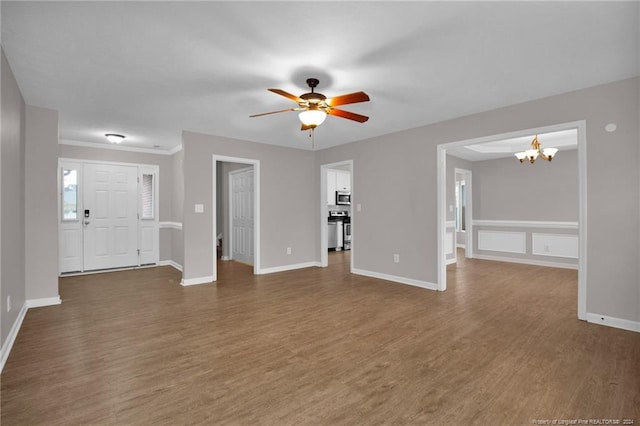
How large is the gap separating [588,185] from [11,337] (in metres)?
5.75

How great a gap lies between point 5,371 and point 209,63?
9.35ft

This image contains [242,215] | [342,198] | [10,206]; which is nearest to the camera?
[10,206]

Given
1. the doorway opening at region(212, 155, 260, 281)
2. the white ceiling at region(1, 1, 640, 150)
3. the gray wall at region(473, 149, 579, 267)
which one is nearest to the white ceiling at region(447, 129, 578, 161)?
the gray wall at region(473, 149, 579, 267)

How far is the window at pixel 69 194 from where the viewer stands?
18.7ft

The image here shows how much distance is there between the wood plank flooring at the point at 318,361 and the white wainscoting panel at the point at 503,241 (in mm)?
2709

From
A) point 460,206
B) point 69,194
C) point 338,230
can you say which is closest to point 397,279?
point 338,230

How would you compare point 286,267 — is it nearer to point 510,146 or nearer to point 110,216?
point 110,216

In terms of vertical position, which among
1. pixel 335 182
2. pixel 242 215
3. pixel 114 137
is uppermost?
pixel 114 137

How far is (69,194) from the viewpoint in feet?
18.9

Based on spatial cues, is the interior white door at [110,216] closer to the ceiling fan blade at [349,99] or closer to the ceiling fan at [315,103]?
the ceiling fan at [315,103]

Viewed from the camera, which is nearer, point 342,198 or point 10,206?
point 10,206

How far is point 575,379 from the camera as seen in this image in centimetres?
221

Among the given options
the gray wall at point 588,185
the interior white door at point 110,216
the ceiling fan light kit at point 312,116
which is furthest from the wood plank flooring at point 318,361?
the ceiling fan light kit at point 312,116

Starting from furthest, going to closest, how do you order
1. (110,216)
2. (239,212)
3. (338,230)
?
(338,230) < (239,212) < (110,216)
